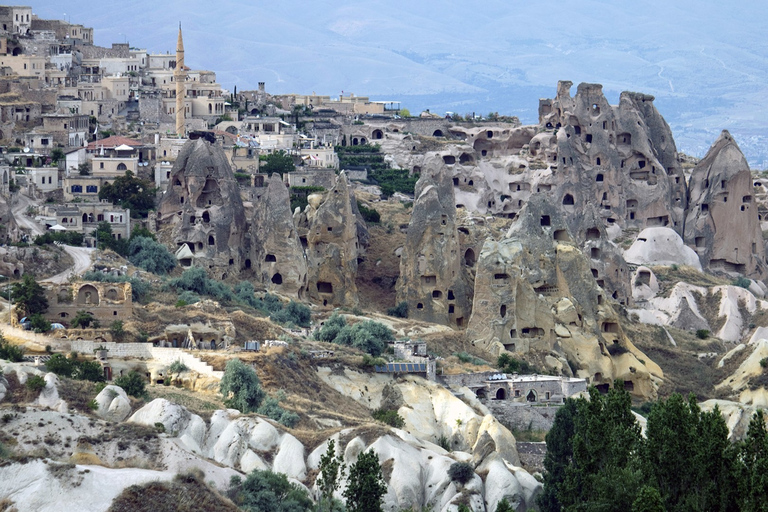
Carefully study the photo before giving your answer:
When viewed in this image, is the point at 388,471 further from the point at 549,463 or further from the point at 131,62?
the point at 131,62

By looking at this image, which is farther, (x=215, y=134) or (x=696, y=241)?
(x=696, y=241)

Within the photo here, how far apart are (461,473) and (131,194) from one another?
40.2m

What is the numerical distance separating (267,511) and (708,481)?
12754 mm

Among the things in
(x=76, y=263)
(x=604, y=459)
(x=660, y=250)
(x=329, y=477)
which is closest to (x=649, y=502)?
(x=604, y=459)

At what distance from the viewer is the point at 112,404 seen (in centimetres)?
6612

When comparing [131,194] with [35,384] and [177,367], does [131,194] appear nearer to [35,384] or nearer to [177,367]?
[177,367]

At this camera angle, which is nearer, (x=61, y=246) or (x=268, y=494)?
(x=268, y=494)

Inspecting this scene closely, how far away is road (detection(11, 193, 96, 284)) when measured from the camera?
86.6 meters

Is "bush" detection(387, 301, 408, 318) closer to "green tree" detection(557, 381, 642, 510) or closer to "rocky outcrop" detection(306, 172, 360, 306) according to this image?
"rocky outcrop" detection(306, 172, 360, 306)

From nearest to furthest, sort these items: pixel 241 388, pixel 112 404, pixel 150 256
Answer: pixel 112 404
pixel 241 388
pixel 150 256

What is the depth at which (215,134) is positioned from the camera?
385ft

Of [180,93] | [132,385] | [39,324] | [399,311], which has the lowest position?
[399,311]

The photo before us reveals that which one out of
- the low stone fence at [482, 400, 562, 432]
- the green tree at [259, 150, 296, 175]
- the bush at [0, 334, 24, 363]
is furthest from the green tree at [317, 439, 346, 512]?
the green tree at [259, 150, 296, 175]

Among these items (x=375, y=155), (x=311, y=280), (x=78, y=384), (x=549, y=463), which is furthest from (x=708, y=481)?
(x=375, y=155)
